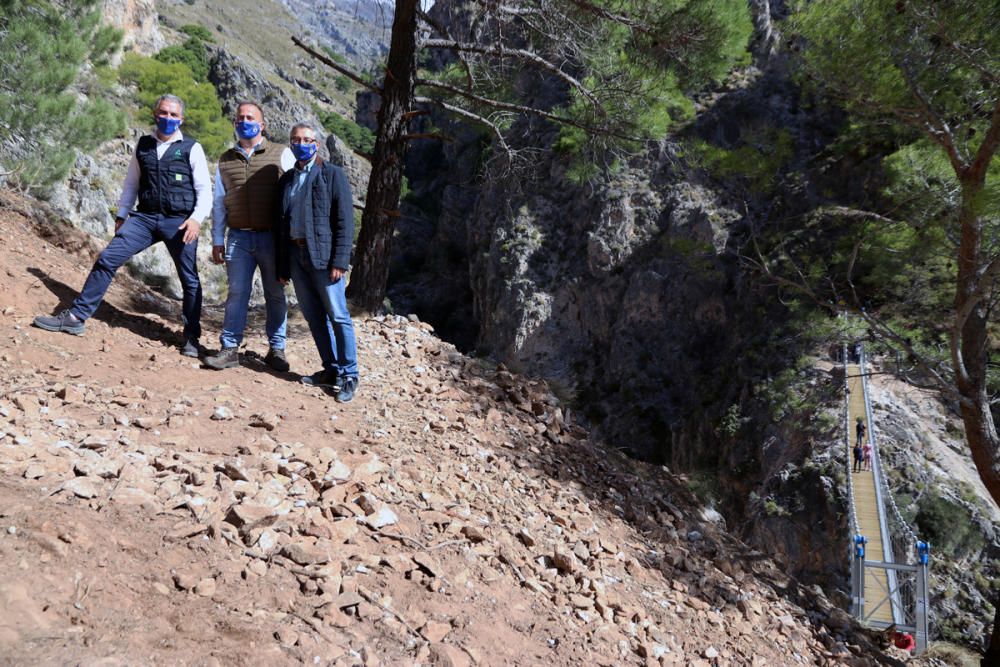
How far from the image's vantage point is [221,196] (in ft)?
11.3

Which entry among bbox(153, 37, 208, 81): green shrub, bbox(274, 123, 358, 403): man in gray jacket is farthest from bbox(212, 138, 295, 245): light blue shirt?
bbox(153, 37, 208, 81): green shrub

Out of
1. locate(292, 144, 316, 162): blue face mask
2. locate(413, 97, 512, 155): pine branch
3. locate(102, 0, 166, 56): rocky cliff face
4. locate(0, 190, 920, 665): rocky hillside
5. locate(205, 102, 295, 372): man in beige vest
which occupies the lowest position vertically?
locate(0, 190, 920, 665): rocky hillside

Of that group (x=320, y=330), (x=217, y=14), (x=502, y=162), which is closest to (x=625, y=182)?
(x=502, y=162)

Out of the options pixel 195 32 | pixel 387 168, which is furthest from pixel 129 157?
pixel 195 32

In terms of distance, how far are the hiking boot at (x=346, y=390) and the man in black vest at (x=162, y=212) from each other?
898mm

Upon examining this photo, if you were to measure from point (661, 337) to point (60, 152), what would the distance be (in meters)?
22.2

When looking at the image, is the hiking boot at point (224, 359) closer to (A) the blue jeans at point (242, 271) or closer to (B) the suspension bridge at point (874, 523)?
(A) the blue jeans at point (242, 271)

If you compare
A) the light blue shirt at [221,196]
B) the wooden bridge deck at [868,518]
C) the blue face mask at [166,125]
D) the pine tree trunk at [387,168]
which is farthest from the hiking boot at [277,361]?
the wooden bridge deck at [868,518]

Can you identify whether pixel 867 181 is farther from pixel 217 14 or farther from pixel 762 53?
pixel 217 14

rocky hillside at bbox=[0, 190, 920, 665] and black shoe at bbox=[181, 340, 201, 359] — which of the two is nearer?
rocky hillside at bbox=[0, 190, 920, 665]

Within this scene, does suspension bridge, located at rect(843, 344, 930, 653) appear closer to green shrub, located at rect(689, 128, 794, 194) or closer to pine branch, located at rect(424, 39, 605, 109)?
green shrub, located at rect(689, 128, 794, 194)

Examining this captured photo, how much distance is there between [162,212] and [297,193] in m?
0.83

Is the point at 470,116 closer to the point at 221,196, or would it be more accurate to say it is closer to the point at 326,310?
the point at 221,196

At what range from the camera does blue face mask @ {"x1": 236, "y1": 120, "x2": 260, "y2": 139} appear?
3.36 m
